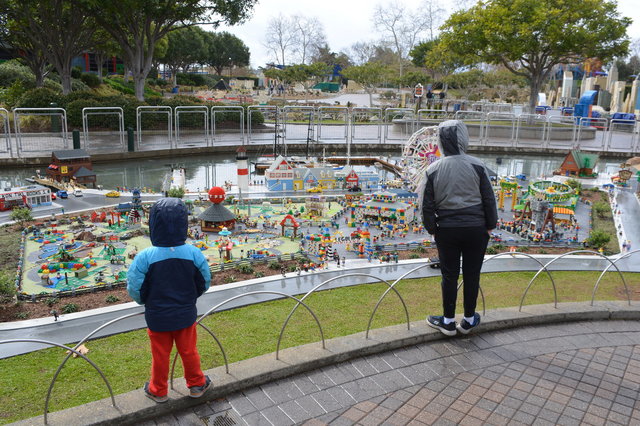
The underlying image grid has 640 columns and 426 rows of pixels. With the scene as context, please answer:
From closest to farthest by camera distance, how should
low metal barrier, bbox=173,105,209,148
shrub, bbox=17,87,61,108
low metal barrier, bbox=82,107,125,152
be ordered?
1. low metal barrier, bbox=82,107,125,152
2. low metal barrier, bbox=173,105,209,148
3. shrub, bbox=17,87,61,108

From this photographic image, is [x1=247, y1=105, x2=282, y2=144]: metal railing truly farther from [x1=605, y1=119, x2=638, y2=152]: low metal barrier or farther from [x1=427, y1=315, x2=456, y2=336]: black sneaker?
[x1=427, y1=315, x2=456, y2=336]: black sneaker

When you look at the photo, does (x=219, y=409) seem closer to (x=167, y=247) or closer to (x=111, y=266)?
(x=167, y=247)

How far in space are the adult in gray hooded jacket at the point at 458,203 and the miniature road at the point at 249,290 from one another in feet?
2.46

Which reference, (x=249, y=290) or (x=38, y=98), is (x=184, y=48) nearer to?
(x=38, y=98)

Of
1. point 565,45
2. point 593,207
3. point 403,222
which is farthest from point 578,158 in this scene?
point 565,45

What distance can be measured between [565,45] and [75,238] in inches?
1190

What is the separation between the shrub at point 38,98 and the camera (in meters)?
30.8

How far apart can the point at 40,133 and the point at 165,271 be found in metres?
26.5

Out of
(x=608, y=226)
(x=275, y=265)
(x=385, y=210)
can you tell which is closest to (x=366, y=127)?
(x=608, y=226)

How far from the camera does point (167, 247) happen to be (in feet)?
14.4

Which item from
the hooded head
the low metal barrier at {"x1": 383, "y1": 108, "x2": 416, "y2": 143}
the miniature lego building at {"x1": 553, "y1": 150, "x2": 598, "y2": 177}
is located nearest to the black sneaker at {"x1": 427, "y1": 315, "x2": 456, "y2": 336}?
the hooded head

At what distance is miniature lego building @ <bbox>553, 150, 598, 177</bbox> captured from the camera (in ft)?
65.7

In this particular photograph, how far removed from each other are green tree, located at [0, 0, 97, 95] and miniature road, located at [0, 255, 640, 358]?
2911 centimetres

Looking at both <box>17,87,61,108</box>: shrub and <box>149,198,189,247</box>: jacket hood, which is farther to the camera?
<box>17,87,61,108</box>: shrub
